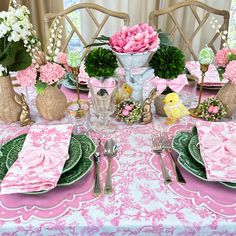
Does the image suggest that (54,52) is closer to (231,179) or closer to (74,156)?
(74,156)

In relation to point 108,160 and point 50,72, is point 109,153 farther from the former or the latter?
point 50,72

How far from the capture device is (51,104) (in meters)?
0.99

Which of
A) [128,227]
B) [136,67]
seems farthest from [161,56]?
[128,227]

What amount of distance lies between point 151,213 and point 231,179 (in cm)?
20

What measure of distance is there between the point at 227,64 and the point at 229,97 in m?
0.11

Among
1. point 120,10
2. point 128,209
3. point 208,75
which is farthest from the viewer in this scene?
point 120,10

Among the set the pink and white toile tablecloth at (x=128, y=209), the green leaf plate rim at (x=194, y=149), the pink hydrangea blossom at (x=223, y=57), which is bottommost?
the pink and white toile tablecloth at (x=128, y=209)

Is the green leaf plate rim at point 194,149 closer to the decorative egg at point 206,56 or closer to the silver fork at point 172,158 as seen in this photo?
the silver fork at point 172,158

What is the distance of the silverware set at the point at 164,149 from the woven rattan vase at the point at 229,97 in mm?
239

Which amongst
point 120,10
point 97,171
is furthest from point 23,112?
point 120,10

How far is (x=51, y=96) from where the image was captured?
38.9 inches

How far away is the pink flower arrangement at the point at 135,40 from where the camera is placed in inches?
35.2

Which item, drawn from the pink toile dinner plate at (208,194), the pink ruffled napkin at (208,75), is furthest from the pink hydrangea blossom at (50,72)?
the pink ruffled napkin at (208,75)

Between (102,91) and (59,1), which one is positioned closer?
(102,91)
